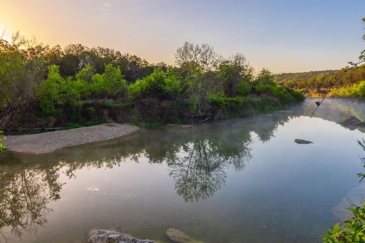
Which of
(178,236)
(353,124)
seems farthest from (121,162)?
(353,124)

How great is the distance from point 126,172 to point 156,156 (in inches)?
140

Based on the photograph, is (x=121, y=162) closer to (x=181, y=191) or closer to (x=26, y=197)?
(x=181, y=191)

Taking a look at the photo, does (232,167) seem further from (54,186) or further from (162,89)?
(162,89)

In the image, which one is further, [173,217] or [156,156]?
[156,156]

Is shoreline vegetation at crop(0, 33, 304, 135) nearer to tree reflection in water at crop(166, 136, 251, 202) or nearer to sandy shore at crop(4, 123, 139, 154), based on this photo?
sandy shore at crop(4, 123, 139, 154)

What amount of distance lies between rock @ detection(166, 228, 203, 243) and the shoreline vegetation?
9.79 meters

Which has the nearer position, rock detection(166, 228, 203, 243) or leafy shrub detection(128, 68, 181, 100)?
rock detection(166, 228, 203, 243)

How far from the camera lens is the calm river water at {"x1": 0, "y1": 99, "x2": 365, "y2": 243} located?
7469 mm

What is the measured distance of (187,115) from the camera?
31.4 meters

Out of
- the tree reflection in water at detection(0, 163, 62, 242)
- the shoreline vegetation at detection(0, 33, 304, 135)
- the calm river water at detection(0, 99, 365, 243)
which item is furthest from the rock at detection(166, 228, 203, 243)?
the shoreline vegetation at detection(0, 33, 304, 135)

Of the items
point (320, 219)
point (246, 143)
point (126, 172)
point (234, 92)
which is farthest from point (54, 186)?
point (234, 92)

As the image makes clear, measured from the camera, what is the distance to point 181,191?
10.5 metres

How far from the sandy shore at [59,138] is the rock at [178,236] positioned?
11.9 m

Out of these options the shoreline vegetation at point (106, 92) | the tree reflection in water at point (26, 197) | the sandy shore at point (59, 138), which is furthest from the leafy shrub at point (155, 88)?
the tree reflection in water at point (26, 197)
